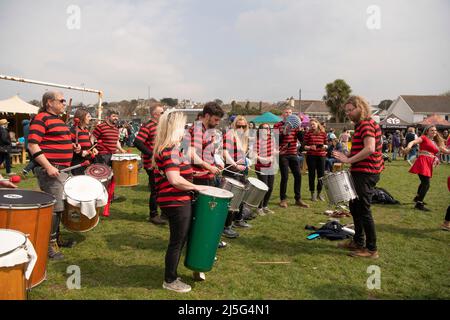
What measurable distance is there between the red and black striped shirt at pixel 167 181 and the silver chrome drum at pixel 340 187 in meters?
2.30

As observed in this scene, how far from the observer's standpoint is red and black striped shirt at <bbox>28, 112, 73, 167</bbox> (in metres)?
4.19

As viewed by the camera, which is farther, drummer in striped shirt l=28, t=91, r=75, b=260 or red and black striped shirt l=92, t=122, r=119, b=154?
red and black striped shirt l=92, t=122, r=119, b=154

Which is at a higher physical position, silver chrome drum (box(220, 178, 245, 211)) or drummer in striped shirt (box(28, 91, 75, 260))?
drummer in striped shirt (box(28, 91, 75, 260))

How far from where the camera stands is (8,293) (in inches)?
105

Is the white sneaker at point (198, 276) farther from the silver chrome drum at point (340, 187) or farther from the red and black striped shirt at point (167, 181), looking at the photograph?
the silver chrome drum at point (340, 187)

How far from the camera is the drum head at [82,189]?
14.2 feet

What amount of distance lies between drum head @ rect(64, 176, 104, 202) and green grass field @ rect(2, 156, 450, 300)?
82 cm

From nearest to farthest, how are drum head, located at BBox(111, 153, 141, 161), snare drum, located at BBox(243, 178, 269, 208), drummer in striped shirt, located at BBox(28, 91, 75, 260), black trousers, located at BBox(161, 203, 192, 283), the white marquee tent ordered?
1. black trousers, located at BBox(161, 203, 192, 283)
2. drummer in striped shirt, located at BBox(28, 91, 75, 260)
3. snare drum, located at BBox(243, 178, 269, 208)
4. drum head, located at BBox(111, 153, 141, 161)
5. the white marquee tent

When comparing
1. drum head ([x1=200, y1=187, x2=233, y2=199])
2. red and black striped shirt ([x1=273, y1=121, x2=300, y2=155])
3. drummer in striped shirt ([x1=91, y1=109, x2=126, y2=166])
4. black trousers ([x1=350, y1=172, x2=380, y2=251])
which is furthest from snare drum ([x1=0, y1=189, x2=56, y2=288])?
red and black striped shirt ([x1=273, y1=121, x2=300, y2=155])

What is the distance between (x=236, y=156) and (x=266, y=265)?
2.05 metres

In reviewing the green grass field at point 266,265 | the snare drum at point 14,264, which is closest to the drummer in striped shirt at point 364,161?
the green grass field at point 266,265

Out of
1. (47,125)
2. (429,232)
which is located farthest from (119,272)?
(429,232)

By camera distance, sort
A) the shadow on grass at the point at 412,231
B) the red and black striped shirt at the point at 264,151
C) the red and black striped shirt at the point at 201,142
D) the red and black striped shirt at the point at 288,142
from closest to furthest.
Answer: the red and black striped shirt at the point at 201,142
the shadow on grass at the point at 412,231
the red and black striped shirt at the point at 264,151
the red and black striped shirt at the point at 288,142

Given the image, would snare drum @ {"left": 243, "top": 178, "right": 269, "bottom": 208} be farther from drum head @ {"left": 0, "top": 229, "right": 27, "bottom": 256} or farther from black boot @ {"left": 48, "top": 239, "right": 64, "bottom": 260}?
drum head @ {"left": 0, "top": 229, "right": 27, "bottom": 256}
